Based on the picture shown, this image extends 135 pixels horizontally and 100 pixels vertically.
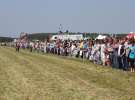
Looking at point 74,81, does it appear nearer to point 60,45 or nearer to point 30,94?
point 30,94

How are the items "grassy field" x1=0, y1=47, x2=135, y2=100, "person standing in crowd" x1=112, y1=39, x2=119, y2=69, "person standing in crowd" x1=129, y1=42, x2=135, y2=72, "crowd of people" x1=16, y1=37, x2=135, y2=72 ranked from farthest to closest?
"person standing in crowd" x1=112, y1=39, x2=119, y2=69 < "crowd of people" x1=16, y1=37, x2=135, y2=72 < "person standing in crowd" x1=129, y1=42, x2=135, y2=72 < "grassy field" x1=0, y1=47, x2=135, y2=100

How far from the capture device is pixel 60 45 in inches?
2114

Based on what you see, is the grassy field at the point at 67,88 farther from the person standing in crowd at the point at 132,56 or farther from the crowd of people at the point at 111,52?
the crowd of people at the point at 111,52

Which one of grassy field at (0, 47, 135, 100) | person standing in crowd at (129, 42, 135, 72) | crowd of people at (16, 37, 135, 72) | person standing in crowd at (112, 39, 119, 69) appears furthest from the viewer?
person standing in crowd at (112, 39, 119, 69)

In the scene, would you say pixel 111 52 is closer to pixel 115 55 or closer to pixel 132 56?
pixel 115 55

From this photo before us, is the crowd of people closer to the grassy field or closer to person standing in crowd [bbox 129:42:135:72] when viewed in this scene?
person standing in crowd [bbox 129:42:135:72]

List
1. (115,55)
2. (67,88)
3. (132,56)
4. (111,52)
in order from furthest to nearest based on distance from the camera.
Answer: (111,52) → (115,55) → (132,56) → (67,88)

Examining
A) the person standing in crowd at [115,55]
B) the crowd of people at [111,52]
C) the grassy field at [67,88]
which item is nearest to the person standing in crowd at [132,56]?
the crowd of people at [111,52]

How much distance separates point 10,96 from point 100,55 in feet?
57.7

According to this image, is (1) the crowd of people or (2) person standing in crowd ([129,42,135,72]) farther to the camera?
(1) the crowd of people

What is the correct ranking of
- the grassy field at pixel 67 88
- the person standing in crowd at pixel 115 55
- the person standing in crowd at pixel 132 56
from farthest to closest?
the person standing in crowd at pixel 115 55 → the person standing in crowd at pixel 132 56 → the grassy field at pixel 67 88

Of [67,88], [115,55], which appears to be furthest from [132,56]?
[67,88]

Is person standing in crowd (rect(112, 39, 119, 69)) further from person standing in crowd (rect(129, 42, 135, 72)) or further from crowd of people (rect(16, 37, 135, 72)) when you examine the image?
person standing in crowd (rect(129, 42, 135, 72))

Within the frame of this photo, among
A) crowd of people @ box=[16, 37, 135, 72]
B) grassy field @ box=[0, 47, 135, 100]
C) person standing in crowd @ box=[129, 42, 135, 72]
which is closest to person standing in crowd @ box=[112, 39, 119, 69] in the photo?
crowd of people @ box=[16, 37, 135, 72]
